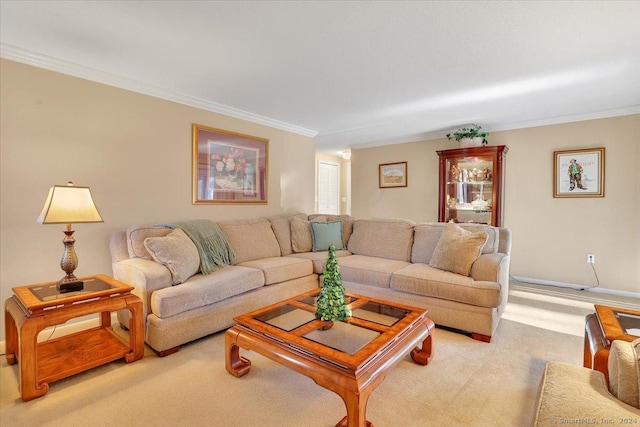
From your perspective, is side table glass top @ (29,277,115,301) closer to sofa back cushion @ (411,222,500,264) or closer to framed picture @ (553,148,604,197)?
sofa back cushion @ (411,222,500,264)

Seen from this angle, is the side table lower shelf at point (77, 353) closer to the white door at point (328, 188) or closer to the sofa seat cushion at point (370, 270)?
the sofa seat cushion at point (370, 270)

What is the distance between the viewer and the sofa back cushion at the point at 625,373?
0.98m

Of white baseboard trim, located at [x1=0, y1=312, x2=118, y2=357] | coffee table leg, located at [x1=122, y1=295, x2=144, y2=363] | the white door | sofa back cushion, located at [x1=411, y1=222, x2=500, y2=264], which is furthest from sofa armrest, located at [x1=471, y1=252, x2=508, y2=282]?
the white door

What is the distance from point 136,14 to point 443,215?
4256 mm

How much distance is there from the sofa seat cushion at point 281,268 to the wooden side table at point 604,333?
7.47ft

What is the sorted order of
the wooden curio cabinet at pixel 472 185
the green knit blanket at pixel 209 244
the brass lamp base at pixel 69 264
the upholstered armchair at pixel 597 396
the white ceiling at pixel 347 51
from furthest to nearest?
the wooden curio cabinet at pixel 472 185 < the green knit blanket at pixel 209 244 < the brass lamp base at pixel 69 264 < the white ceiling at pixel 347 51 < the upholstered armchair at pixel 597 396

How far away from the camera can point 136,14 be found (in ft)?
6.09

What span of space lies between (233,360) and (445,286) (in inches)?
68.0

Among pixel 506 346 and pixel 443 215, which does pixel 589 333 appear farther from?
pixel 443 215

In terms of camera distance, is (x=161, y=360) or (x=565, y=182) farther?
(x=565, y=182)

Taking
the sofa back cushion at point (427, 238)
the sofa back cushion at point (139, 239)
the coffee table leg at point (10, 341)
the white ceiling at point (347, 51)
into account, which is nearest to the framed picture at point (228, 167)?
the white ceiling at point (347, 51)

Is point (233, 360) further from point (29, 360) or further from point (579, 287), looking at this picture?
point (579, 287)

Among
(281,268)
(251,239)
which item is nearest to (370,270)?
(281,268)

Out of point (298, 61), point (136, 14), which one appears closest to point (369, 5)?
point (298, 61)
